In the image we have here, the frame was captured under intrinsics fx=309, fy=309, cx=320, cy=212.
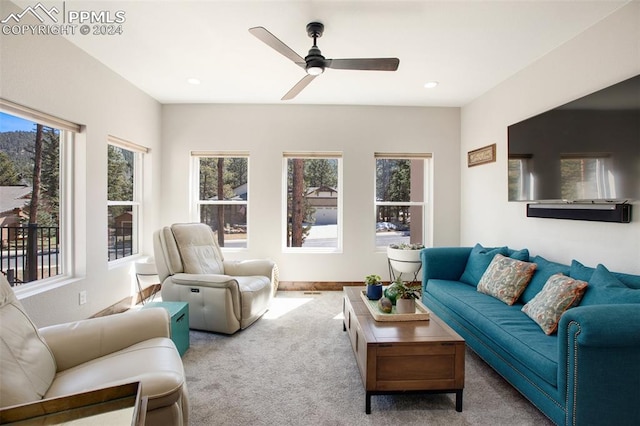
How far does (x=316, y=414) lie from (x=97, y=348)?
127 centimetres

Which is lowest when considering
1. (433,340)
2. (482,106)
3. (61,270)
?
(433,340)

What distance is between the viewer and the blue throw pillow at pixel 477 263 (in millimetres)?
3107

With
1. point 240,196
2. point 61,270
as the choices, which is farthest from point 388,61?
point 61,270

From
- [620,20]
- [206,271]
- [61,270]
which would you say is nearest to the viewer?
[620,20]

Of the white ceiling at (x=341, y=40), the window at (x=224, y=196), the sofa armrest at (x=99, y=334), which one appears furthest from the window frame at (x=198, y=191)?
the sofa armrest at (x=99, y=334)

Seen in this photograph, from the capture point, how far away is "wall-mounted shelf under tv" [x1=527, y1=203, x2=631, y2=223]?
216cm

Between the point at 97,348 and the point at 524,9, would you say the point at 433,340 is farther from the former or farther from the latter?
the point at 524,9

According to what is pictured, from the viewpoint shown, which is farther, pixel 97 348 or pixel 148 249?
pixel 148 249

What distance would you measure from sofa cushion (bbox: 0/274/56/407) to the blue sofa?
2.38 metres

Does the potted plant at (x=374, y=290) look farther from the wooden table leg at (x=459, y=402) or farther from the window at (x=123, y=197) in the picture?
the window at (x=123, y=197)

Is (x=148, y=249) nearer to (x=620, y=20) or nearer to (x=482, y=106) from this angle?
(x=482, y=106)

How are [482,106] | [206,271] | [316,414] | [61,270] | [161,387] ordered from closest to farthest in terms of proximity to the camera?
[161,387] → [316,414] → [61,270] → [206,271] → [482,106]

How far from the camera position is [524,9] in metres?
2.23

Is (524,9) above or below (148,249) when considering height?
above
